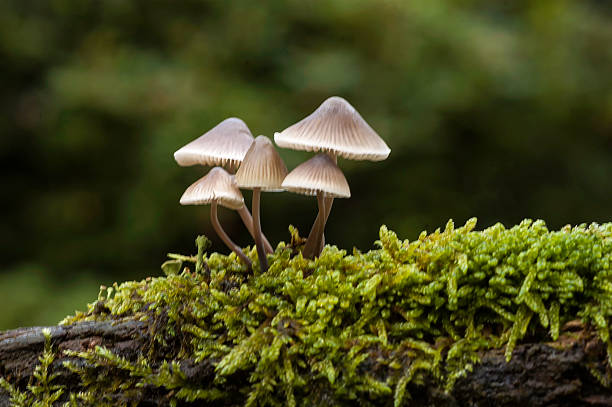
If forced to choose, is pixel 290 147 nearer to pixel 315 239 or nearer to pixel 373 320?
pixel 315 239

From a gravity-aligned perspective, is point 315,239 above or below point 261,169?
below

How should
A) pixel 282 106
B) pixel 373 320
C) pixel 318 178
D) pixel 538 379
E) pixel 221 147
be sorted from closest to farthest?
pixel 538 379 < pixel 373 320 < pixel 318 178 < pixel 221 147 < pixel 282 106

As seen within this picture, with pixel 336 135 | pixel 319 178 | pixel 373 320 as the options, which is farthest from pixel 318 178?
pixel 373 320

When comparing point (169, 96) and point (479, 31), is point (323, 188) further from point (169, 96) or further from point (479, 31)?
point (479, 31)

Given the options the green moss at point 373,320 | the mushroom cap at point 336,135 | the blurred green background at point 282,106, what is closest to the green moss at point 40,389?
the green moss at point 373,320

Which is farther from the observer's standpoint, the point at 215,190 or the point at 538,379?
the point at 215,190

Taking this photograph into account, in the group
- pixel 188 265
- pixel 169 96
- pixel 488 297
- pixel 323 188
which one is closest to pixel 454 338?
pixel 488 297

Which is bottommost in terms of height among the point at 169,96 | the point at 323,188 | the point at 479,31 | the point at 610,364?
the point at 610,364
